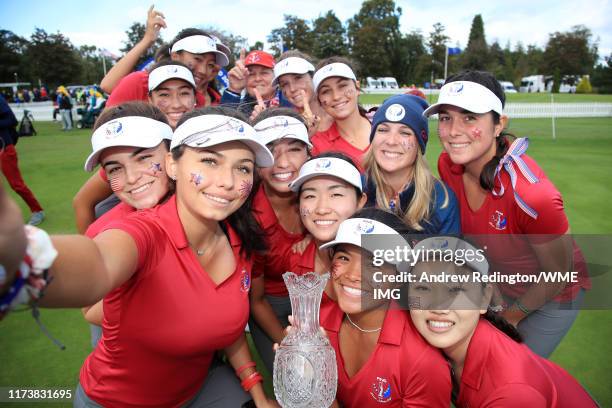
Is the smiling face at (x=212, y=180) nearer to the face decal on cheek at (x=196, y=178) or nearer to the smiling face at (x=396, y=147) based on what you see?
the face decal on cheek at (x=196, y=178)

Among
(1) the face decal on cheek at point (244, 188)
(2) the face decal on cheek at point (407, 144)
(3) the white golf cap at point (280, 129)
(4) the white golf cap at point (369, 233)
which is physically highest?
(3) the white golf cap at point (280, 129)

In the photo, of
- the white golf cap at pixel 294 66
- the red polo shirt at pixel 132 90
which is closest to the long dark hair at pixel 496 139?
the white golf cap at pixel 294 66

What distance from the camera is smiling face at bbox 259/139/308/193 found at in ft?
11.7

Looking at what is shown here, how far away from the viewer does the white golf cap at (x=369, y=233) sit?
2592mm

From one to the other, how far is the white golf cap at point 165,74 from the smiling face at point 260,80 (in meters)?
2.06

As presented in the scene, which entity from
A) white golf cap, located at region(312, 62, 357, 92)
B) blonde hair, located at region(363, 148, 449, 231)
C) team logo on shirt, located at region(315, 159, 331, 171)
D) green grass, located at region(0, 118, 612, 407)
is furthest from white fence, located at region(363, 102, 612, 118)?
team logo on shirt, located at region(315, 159, 331, 171)

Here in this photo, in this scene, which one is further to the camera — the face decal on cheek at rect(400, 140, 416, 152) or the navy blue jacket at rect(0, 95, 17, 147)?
the navy blue jacket at rect(0, 95, 17, 147)

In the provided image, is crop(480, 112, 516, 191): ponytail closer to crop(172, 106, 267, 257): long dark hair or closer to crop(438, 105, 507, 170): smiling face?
crop(438, 105, 507, 170): smiling face

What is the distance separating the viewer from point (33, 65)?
6300 cm

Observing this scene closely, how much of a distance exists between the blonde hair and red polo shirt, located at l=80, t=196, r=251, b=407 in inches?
55.2

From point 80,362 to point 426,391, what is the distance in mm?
3300

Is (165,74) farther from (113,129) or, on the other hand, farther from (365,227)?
(365,227)

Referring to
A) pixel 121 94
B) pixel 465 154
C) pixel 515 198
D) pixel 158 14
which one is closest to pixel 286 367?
pixel 515 198

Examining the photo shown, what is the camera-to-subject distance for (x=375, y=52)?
231ft
